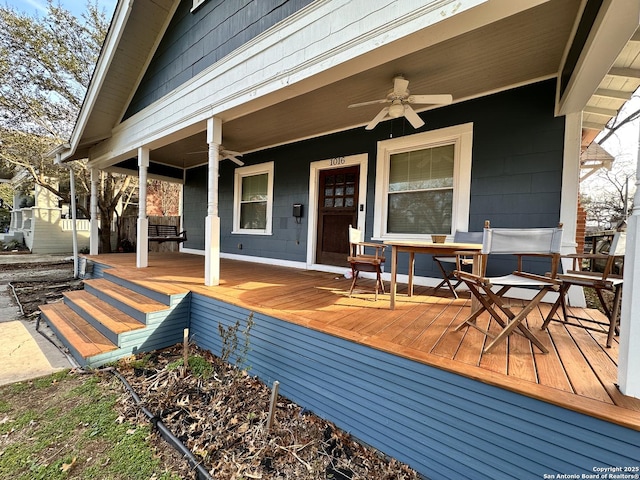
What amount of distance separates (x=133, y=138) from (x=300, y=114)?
341cm

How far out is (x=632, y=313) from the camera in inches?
49.2

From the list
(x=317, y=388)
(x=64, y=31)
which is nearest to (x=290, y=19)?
(x=317, y=388)

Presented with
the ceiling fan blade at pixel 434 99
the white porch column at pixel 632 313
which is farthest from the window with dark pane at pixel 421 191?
the white porch column at pixel 632 313

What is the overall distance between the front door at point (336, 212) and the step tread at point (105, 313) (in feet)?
10.1

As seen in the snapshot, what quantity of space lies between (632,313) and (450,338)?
0.97 metres

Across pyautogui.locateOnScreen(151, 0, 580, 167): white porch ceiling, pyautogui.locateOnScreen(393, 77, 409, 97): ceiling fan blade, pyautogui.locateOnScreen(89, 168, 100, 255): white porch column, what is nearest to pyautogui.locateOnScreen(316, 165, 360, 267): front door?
pyautogui.locateOnScreen(151, 0, 580, 167): white porch ceiling

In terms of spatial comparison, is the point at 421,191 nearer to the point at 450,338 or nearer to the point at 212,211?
the point at 450,338

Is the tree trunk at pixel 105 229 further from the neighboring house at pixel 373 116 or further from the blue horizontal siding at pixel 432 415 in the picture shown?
the blue horizontal siding at pixel 432 415

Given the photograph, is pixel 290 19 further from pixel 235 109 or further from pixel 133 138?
pixel 133 138

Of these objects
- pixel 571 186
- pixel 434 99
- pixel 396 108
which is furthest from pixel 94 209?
pixel 571 186

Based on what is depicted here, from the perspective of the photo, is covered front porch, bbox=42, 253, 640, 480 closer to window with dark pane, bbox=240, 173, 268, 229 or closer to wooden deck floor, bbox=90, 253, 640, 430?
wooden deck floor, bbox=90, 253, 640, 430

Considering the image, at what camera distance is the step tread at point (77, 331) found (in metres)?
2.74

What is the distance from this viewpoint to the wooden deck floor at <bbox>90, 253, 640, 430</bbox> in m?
1.33

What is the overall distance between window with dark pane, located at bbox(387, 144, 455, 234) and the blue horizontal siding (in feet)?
8.69
